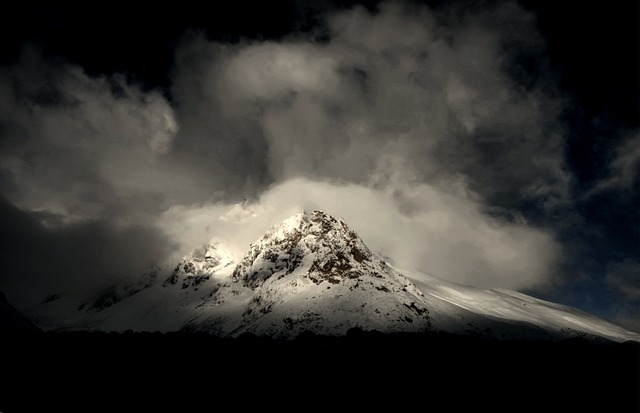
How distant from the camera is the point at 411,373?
48.1ft

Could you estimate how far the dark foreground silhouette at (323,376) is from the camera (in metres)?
13.0

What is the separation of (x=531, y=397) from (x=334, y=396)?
22.7 ft

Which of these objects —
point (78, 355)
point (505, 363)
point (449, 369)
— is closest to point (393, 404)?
point (449, 369)

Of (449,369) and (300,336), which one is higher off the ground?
(300,336)

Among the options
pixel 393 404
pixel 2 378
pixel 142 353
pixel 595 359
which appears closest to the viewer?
pixel 393 404

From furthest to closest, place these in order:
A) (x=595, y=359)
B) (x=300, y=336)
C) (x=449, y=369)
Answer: (x=300, y=336)
(x=595, y=359)
(x=449, y=369)

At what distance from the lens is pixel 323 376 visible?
14.7 metres

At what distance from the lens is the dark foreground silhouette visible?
13039mm

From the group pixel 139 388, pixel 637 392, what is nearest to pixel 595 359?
pixel 637 392

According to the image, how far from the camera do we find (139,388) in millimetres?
14102

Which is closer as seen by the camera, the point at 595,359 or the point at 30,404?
the point at 30,404

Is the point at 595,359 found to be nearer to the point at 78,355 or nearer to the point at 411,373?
the point at 411,373

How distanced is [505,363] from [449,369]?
2.56 m

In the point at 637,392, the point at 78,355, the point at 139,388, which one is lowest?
the point at 637,392
